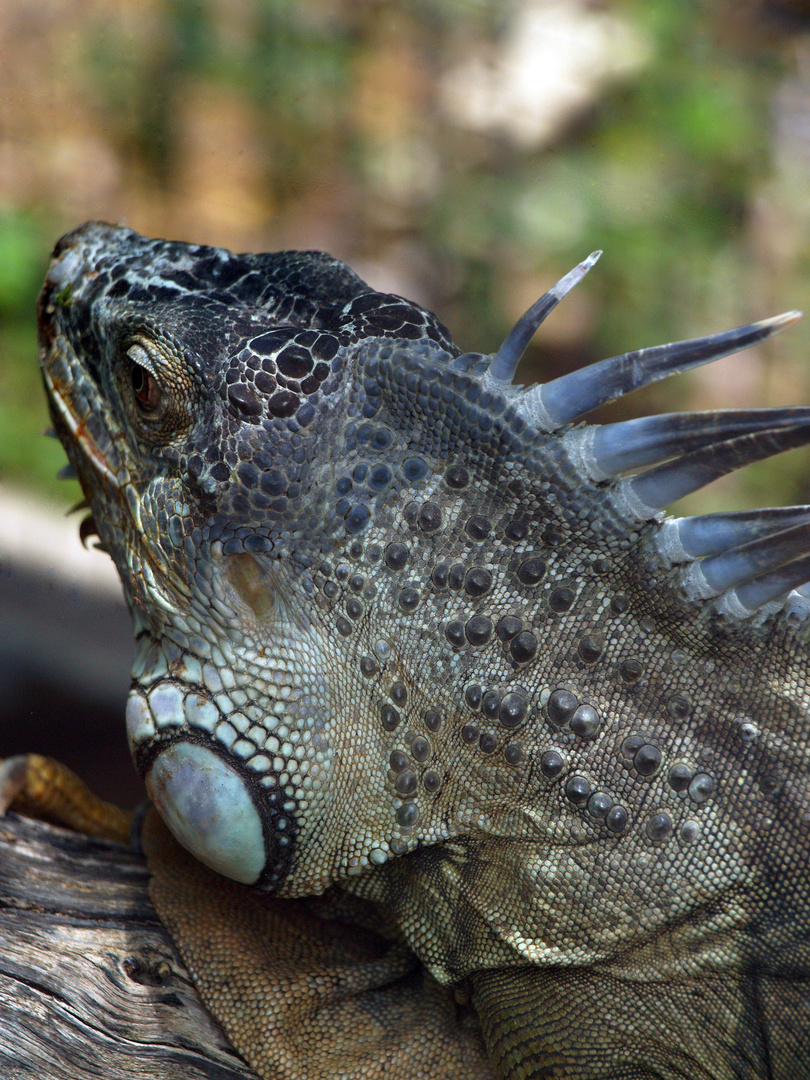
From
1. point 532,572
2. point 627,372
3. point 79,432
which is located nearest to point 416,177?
point 79,432

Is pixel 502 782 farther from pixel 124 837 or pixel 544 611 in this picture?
pixel 124 837

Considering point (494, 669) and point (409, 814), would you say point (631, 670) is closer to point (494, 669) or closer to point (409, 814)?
point (494, 669)

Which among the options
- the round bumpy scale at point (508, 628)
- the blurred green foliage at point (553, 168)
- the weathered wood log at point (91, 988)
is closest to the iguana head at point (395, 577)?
the round bumpy scale at point (508, 628)

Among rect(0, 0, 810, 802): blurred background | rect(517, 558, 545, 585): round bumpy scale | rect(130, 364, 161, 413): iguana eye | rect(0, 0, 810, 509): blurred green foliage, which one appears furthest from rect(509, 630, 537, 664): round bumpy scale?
rect(0, 0, 810, 509): blurred green foliage

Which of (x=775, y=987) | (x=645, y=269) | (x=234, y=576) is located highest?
(x=645, y=269)

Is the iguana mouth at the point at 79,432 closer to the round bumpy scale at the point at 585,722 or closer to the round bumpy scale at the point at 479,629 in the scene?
the round bumpy scale at the point at 479,629

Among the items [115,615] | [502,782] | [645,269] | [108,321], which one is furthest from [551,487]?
[645,269]
